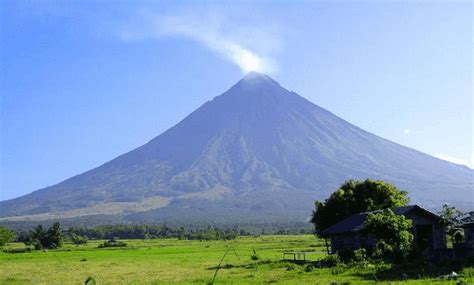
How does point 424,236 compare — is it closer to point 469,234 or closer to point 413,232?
point 413,232

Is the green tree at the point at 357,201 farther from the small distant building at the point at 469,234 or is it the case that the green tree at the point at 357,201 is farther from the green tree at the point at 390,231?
the green tree at the point at 390,231

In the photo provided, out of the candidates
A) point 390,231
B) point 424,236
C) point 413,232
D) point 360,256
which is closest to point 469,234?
point 413,232

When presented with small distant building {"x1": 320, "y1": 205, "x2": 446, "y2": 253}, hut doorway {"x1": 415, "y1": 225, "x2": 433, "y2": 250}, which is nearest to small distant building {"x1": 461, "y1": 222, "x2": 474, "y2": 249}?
small distant building {"x1": 320, "y1": 205, "x2": 446, "y2": 253}

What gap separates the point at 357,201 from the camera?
41.2 m

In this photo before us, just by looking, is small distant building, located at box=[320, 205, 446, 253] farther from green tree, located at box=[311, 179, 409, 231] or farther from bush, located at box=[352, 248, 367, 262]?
green tree, located at box=[311, 179, 409, 231]

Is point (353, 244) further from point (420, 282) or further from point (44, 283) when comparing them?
point (44, 283)

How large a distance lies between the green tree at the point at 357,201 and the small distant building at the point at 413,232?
4.06 m

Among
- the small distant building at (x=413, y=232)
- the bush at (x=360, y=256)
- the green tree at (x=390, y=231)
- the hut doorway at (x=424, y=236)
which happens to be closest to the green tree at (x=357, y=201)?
the hut doorway at (x=424, y=236)

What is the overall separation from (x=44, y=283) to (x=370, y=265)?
15.5m

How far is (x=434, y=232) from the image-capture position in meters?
34.9

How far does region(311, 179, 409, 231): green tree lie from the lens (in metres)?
40.4

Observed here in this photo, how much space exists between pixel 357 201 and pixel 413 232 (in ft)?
25.1

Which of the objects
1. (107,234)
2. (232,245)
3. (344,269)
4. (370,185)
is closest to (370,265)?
(344,269)

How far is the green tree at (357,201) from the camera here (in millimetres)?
40375
